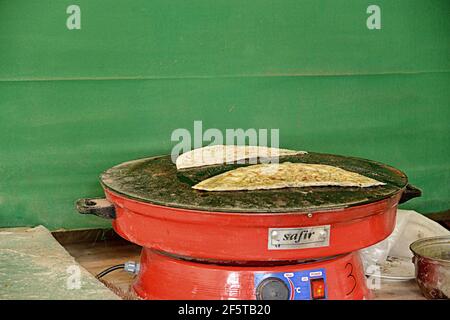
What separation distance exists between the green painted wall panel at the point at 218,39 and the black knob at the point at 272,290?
1.17 m

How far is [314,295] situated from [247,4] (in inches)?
54.7

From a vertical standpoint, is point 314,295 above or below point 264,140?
below

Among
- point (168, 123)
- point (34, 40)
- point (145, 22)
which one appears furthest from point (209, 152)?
point (34, 40)

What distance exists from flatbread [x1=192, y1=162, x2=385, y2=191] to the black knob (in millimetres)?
272

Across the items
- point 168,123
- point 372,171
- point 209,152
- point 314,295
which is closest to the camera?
point 314,295

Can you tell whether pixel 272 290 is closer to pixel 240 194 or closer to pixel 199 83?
pixel 240 194

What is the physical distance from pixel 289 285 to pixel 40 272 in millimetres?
842

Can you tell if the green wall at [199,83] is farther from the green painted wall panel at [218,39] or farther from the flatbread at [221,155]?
the flatbread at [221,155]

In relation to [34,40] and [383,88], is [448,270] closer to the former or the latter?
[383,88]

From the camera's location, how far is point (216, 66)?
2834 mm

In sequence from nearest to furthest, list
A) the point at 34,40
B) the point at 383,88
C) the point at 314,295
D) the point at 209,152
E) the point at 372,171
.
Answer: the point at 314,295
the point at 372,171
the point at 209,152
the point at 34,40
the point at 383,88

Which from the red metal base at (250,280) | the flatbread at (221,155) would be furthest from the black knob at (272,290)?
the flatbread at (221,155)

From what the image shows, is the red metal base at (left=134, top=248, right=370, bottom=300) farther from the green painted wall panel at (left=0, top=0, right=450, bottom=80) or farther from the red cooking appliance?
the green painted wall panel at (left=0, top=0, right=450, bottom=80)

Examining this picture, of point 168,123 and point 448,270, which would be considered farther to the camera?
point 168,123
